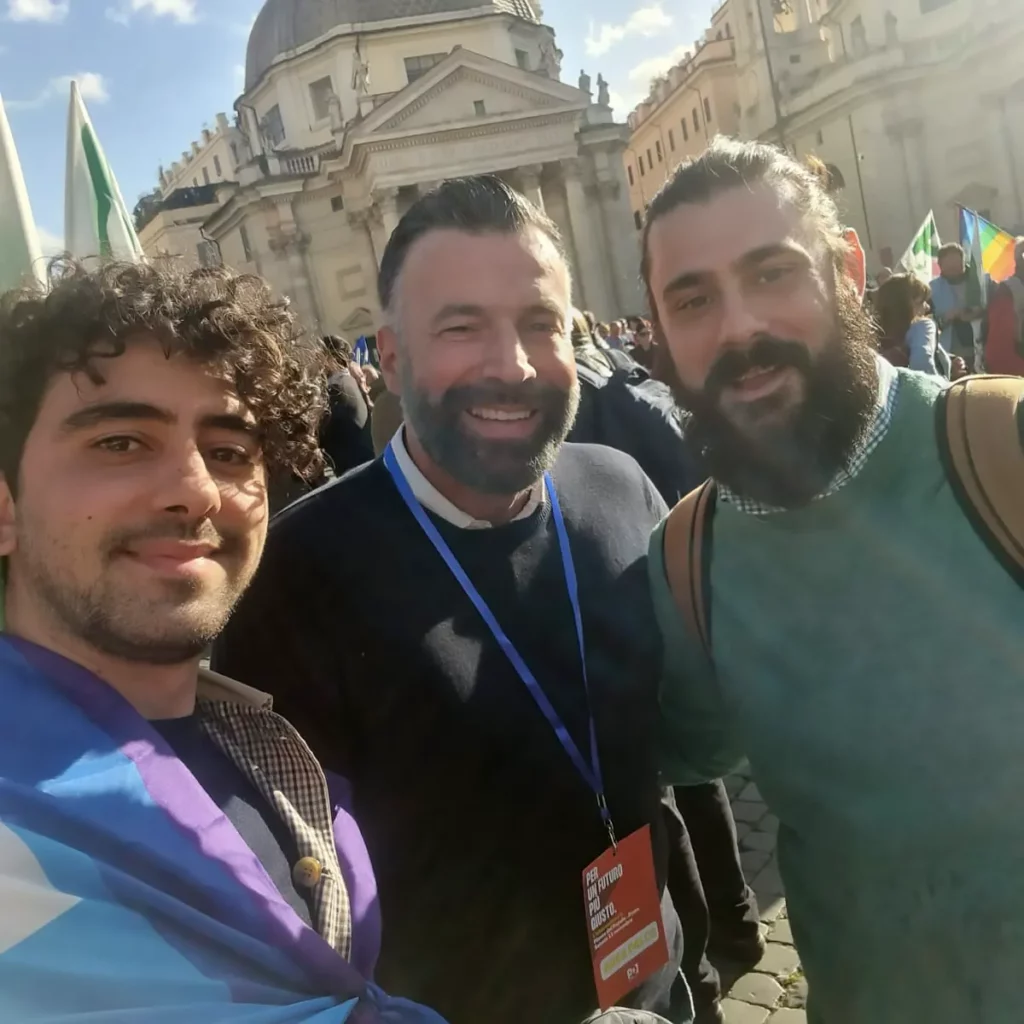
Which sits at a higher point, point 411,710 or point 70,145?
point 70,145

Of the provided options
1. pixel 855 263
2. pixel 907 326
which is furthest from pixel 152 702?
pixel 907 326

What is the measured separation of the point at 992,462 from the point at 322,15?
45.4 metres

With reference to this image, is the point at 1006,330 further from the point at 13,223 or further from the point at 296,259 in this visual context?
the point at 296,259

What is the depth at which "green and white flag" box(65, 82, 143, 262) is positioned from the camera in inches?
106

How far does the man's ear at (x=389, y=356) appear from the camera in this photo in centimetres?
220

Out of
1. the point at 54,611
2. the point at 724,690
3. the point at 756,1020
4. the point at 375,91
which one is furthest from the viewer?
the point at 375,91

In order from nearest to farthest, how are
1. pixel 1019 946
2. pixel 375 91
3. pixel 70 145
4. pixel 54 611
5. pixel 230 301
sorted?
1. pixel 54 611
2. pixel 1019 946
3. pixel 230 301
4. pixel 70 145
5. pixel 375 91

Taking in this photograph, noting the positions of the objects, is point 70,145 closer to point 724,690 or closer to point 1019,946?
point 724,690

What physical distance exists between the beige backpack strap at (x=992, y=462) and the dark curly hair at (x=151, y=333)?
1.37 metres

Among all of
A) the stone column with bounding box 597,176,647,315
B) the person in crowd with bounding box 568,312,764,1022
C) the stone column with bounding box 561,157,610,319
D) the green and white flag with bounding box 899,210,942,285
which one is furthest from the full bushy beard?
the stone column with bounding box 597,176,647,315

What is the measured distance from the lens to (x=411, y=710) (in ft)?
6.18

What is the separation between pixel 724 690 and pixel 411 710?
706 millimetres

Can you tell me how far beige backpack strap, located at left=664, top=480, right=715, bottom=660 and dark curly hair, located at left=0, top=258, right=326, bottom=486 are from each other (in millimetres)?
918

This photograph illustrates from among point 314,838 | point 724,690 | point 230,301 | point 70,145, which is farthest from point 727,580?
point 70,145
